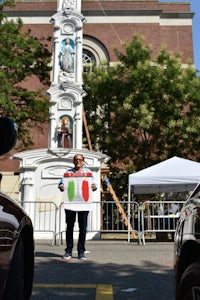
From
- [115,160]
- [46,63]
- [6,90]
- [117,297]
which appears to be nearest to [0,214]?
[117,297]

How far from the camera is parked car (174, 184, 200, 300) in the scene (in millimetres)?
2081

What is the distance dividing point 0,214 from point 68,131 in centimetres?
1316

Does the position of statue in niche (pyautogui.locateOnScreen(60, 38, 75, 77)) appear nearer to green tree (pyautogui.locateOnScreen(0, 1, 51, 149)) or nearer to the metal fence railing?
green tree (pyautogui.locateOnScreen(0, 1, 51, 149))

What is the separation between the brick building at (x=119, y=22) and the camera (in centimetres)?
3091

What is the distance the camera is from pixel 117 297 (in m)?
4.18

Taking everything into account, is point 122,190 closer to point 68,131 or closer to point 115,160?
point 115,160

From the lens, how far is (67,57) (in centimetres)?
1680

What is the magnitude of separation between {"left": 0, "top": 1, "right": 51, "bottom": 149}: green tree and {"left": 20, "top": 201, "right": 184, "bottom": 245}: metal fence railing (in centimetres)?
738

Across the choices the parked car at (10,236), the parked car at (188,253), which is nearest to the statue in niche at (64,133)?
the parked car at (10,236)

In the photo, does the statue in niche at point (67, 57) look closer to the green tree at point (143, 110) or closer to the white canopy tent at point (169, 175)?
the green tree at point (143, 110)

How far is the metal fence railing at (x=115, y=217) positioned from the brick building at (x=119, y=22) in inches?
808

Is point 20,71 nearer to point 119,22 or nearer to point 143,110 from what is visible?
point 143,110

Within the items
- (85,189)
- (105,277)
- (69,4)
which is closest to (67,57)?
(69,4)

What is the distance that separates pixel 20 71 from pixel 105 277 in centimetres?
1561
